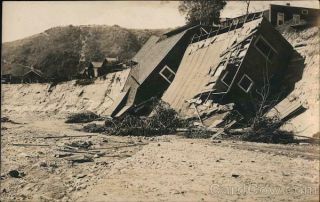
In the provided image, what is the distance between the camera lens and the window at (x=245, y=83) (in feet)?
67.9

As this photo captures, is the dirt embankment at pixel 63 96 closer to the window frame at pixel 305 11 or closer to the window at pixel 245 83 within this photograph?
the window at pixel 245 83

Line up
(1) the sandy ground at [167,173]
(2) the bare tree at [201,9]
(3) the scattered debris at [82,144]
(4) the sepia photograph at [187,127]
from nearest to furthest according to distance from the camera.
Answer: (1) the sandy ground at [167,173] → (4) the sepia photograph at [187,127] → (3) the scattered debris at [82,144] → (2) the bare tree at [201,9]

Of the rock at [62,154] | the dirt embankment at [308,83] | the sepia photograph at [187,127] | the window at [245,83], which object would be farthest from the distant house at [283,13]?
the rock at [62,154]

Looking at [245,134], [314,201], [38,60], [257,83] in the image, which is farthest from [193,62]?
[38,60]

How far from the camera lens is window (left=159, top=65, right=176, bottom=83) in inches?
1055

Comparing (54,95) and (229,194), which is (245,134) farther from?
(54,95)

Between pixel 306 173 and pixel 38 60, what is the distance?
87.2 meters

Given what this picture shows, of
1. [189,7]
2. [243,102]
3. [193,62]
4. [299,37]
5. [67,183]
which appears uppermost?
[189,7]

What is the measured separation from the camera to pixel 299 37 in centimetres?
2680

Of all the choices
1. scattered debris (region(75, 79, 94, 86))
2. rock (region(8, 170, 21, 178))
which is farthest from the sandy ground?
scattered debris (region(75, 79, 94, 86))

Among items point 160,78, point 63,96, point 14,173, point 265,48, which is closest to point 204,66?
point 265,48

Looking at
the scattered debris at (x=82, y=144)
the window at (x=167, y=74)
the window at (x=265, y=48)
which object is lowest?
the scattered debris at (x=82, y=144)

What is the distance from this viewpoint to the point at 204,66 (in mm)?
22656

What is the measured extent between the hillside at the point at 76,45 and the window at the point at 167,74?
6000cm
